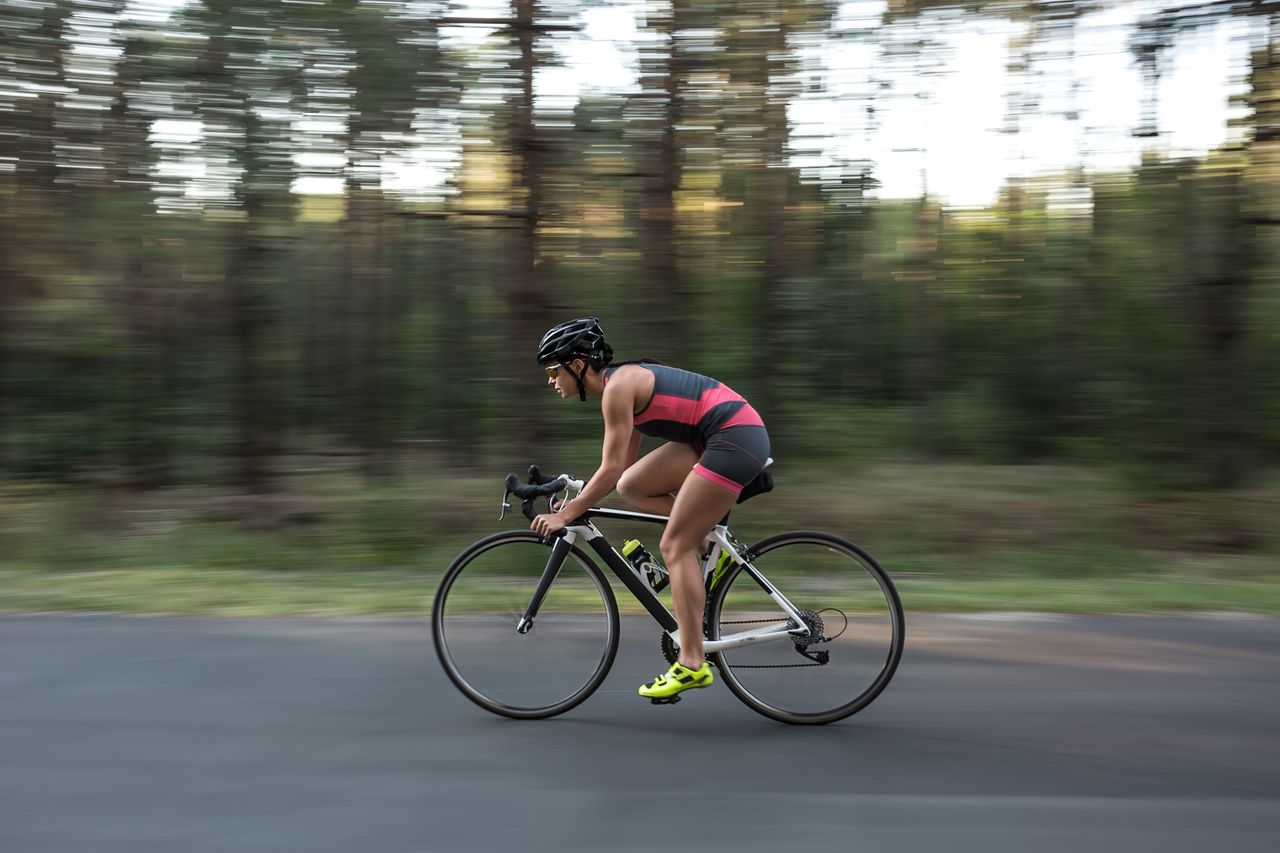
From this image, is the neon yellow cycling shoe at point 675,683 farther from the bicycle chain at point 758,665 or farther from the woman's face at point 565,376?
the woman's face at point 565,376

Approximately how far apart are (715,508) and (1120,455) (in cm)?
788

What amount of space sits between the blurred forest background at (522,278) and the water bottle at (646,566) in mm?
5254

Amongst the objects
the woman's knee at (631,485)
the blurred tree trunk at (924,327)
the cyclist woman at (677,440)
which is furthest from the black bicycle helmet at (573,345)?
the blurred tree trunk at (924,327)

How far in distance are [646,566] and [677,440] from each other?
601mm

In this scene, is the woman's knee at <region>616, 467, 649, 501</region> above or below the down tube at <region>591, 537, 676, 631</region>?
above

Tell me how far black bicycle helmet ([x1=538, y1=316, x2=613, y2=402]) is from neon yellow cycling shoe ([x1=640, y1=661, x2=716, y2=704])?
135cm

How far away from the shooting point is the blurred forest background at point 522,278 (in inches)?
389

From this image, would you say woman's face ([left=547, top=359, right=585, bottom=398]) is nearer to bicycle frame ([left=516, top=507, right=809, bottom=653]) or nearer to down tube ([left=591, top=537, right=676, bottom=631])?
bicycle frame ([left=516, top=507, right=809, bottom=653])

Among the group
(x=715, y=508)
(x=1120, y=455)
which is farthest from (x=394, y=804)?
(x=1120, y=455)

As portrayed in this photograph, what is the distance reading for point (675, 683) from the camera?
448cm

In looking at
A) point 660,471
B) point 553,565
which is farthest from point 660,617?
point 660,471

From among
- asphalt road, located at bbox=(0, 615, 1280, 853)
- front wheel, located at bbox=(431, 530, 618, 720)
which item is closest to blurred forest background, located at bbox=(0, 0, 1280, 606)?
asphalt road, located at bbox=(0, 615, 1280, 853)

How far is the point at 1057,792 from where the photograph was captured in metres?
3.74

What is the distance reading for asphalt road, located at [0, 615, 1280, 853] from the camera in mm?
3463
